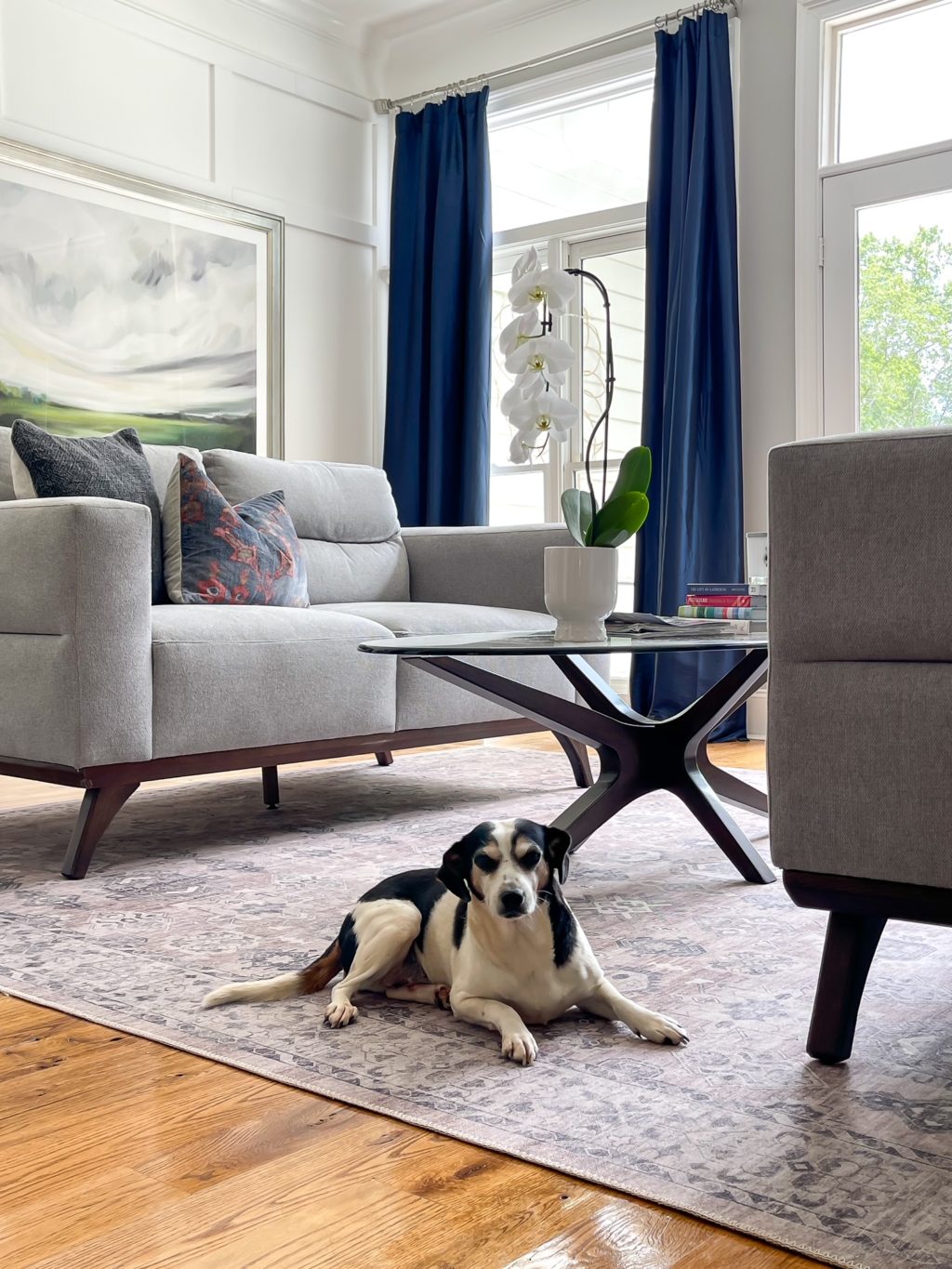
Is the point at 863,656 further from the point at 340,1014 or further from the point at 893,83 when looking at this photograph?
the point at 893,83

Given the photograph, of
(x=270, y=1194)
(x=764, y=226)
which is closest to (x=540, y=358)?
(x=270, y=1194)

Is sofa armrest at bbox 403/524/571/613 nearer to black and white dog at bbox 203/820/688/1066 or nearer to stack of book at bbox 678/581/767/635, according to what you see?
stack of book at bbox 678/581/767/635

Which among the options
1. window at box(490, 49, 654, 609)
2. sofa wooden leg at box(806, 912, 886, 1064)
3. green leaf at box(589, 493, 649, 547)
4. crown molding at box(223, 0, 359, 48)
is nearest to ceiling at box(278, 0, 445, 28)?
crown molding at box(223, 0, 359, 48)

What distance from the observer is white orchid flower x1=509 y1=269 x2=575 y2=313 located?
2355 millimetres

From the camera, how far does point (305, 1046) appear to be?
142 centimetres

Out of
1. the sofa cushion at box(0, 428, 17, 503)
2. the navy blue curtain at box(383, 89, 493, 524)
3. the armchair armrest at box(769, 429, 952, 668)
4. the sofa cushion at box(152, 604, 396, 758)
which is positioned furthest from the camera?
the navy blue curtain at box(383, 89, 493, 524)

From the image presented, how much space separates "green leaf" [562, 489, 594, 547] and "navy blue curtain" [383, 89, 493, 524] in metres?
2.85

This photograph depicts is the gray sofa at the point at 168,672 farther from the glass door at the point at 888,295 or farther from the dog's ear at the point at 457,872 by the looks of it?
the glass door at the point at 888,295

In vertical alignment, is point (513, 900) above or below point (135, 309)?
below

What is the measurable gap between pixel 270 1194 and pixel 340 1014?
43cm

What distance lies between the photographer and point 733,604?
2.66 m

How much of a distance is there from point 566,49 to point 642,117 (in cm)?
40

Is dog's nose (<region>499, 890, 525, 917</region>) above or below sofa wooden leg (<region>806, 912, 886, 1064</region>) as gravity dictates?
above

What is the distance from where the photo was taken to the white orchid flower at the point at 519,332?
2.36 meters
